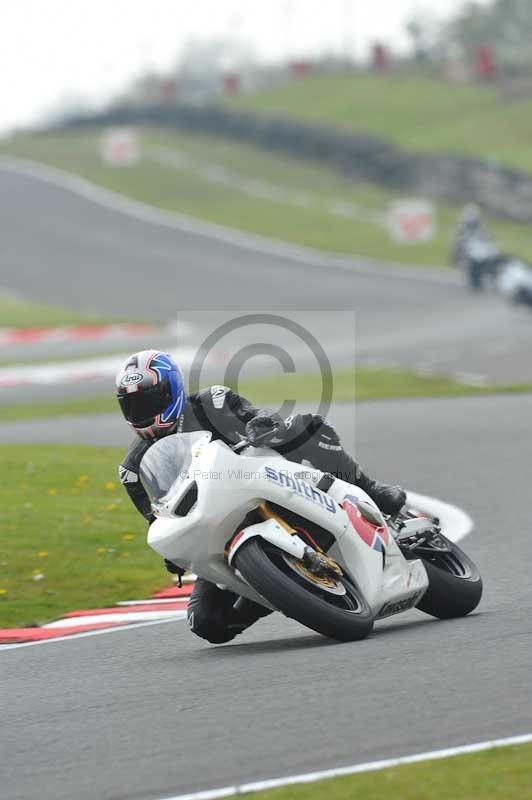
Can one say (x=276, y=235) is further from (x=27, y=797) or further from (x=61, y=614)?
(x=27, y=797)

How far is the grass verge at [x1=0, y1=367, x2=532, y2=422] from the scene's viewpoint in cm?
1778

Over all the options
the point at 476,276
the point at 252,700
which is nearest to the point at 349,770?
the point at 252,700

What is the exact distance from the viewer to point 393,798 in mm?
4008

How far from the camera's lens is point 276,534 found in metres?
5.86

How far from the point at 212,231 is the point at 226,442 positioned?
33232 millimetres

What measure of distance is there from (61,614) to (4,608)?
35 cm

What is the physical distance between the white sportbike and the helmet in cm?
20

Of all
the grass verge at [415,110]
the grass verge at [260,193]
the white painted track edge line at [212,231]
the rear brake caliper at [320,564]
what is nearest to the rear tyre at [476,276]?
the white painted track edge line at [212,231]

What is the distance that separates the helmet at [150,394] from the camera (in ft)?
20.5

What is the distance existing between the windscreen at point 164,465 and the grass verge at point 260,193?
90.8 feet

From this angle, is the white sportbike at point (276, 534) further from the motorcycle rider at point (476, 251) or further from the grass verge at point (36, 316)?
the grass verge at point (36, 316)

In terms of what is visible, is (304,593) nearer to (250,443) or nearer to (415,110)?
(250,443)

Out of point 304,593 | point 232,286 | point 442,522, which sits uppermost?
point 232,286

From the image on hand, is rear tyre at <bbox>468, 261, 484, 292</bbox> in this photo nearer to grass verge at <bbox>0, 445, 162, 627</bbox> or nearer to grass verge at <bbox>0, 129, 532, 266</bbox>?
grass verge at <bbox>0, 129, 532, 266</bbox>
